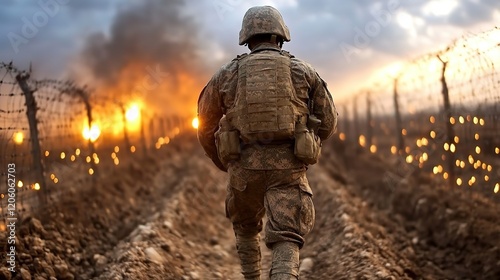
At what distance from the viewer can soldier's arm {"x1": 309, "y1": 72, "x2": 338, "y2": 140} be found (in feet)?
14.1

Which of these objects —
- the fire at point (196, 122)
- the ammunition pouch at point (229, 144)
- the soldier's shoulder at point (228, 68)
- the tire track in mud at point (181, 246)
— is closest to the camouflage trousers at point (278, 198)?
the ammunition pouch at point (229, 144)

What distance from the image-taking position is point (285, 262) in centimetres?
388

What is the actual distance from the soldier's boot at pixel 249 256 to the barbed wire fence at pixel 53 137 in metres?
3.09

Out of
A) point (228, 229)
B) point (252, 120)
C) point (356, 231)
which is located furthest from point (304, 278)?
point (228, 229)

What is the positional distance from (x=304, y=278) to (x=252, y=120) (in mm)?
2384

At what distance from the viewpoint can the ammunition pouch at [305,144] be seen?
401 cm

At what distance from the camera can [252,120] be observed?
4059 millimetres

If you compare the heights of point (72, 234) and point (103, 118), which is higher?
point (103, 118)

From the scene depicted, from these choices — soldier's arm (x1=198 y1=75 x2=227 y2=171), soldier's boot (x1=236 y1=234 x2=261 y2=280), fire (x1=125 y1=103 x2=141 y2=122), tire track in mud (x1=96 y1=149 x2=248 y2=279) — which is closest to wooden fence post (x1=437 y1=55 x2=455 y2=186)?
tire track in mud (x1=96 y1=149 x2=248 y2=279)

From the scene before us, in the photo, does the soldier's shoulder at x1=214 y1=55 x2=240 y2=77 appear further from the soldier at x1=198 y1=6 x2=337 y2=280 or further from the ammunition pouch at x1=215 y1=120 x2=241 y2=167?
the ammunition pouch at x1=215 y1=120 x2=241 y2=167

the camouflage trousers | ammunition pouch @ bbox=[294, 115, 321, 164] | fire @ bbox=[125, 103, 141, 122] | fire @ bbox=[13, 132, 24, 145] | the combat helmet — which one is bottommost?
the camouflage trousers

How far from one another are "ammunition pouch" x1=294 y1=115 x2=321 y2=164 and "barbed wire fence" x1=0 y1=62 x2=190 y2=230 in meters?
3.83

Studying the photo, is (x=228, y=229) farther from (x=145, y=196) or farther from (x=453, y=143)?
(x=453, y=143)

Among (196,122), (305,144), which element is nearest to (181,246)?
(196,122)
